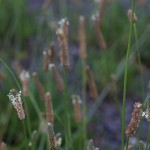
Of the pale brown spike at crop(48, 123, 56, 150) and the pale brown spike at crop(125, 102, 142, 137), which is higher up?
the pale brown spike at crop(125, 102, 142, 137)

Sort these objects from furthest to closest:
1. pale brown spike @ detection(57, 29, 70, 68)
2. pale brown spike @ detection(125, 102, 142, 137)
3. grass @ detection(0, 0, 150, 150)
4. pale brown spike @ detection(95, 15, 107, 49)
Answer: grass @ detection(0, 0, 150, 150) → pale brown spike @ detection(95, 15, 107, 49) → pale brown spike @ detection(57, 29, 70, 68) → pale brown spike @ detection(125, 102, 142, 137)

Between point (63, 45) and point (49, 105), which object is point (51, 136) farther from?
point (63, 45)

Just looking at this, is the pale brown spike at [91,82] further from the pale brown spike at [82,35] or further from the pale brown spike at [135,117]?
the pale brown spike at [135,117]

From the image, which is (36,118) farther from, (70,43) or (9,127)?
(70,43)

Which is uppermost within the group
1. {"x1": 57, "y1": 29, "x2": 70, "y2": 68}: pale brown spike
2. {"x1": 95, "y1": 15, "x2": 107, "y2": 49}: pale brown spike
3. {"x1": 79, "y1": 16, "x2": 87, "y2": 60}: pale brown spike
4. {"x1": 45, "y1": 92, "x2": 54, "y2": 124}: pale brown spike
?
{"x1": 95, "y1": 15, "x2": 107, "y2": 49}: pale brown spike

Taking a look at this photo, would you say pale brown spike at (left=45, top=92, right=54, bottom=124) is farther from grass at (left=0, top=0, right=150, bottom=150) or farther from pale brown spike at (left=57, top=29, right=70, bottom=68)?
grass at (left=0, top=0, right=150, bottom=150)

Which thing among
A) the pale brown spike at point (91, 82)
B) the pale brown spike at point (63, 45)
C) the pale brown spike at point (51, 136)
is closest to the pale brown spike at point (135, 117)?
the pale brown spike at point (51, 136)

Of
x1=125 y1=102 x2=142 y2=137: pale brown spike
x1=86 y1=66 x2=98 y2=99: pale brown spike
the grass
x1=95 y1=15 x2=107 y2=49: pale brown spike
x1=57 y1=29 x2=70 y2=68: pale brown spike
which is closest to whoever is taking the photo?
x1=125 y1=102 x2=142 y2=137: pale brown spike

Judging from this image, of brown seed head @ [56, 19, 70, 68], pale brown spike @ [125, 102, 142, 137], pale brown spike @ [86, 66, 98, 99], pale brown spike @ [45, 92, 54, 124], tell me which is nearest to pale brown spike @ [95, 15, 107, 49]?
pale brown spike @ [86, 66, 98, 99]

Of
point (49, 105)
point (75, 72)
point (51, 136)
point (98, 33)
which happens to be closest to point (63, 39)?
point (49, 105)

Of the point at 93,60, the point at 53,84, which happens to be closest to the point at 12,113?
the point at 53,84

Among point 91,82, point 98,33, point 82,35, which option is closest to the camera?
point 91,82
